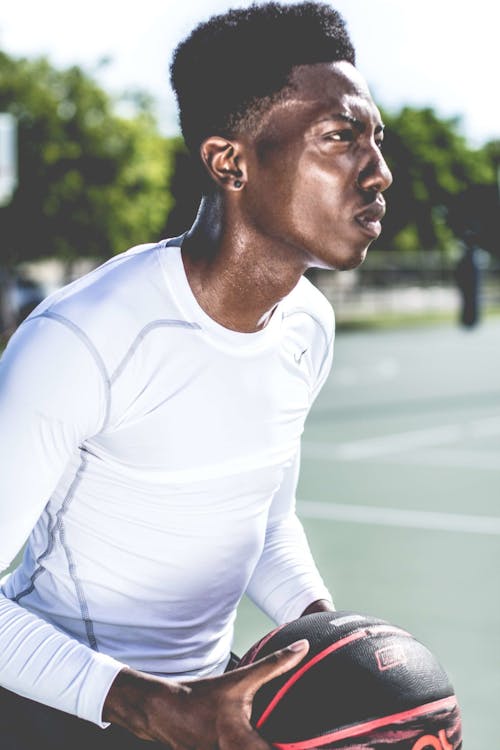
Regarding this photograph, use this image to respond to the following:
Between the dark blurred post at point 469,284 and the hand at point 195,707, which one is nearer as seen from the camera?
the hand at point 195,707

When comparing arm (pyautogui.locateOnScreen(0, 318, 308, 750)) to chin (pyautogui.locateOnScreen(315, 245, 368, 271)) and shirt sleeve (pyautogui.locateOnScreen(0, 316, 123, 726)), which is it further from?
chin (pyautogui.locateOnScreen(315, 245, 368, 271))

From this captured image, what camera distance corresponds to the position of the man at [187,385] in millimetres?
1761

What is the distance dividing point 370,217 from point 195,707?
859 millimetres

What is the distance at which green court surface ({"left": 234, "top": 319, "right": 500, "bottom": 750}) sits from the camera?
199 inches

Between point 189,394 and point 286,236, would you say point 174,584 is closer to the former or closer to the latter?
point 189,394

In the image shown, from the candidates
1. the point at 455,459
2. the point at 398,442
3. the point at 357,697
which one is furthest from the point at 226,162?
the point at 398,442

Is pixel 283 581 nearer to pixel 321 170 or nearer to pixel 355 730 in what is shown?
pixel 355 730

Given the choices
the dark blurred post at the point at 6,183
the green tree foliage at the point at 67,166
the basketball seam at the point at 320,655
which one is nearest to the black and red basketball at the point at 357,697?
the basketball seam at the point at 320,655

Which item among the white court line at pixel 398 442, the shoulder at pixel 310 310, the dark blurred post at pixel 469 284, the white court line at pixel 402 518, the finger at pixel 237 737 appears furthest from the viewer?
the white court line at pixel 398 442

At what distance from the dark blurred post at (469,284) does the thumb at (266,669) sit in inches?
228

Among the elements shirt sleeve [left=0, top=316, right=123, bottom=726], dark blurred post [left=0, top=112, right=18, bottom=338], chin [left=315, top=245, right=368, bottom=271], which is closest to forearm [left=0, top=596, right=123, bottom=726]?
shirt sleeve [left=0, top=316, right=123, bottom=726]

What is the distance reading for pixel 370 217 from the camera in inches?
76.6

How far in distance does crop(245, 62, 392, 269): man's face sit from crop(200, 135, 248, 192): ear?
0.02 meters

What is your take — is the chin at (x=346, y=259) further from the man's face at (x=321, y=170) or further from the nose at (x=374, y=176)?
the nose at (x=374, y=176)
